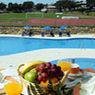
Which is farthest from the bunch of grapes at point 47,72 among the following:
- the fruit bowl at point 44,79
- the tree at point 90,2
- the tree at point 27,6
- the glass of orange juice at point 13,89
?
the tree at point 27,6

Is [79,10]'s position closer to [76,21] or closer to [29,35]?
[76,21]

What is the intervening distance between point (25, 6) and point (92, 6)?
11834mm

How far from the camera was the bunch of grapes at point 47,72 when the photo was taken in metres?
1.83

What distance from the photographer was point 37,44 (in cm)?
1366

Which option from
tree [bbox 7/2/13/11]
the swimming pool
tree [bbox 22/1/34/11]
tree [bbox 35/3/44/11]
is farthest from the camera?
tree [bbox 35/3/44/11]

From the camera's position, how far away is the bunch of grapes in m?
1.83

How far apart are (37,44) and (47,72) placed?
11.8 metres

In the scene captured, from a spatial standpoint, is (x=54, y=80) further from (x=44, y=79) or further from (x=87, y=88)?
(x=87, y=88)

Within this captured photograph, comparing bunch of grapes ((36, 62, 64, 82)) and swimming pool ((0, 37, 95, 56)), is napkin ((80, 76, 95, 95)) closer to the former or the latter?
bunch of grapes ((36, 62, 64, 82))

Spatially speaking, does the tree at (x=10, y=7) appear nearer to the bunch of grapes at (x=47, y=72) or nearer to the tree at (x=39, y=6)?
the tree at (x=39, y=6)

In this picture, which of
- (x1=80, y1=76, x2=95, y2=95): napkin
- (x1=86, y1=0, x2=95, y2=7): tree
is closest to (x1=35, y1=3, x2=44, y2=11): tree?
(x1=86, y1=0, x2=95, y2=7): tree

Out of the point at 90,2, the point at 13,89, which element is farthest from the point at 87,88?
the point at 90,2

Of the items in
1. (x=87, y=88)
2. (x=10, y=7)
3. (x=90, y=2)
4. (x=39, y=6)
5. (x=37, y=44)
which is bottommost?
(x=39, y=6)

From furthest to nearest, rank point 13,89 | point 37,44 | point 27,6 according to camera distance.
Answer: point 27,6 < point 37,44 < point 13,89
